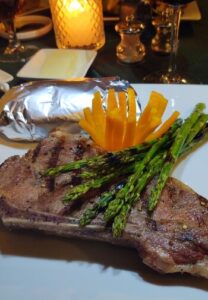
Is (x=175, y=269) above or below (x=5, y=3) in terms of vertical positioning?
below

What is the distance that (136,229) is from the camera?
85cm

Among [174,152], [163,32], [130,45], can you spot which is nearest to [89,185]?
[174,152]

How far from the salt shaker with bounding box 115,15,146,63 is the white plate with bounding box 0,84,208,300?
37.2 inches

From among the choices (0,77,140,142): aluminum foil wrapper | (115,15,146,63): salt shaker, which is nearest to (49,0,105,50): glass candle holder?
(115,15,146,63): salt shaker

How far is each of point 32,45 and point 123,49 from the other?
19.1 inches

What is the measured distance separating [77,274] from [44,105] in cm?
58

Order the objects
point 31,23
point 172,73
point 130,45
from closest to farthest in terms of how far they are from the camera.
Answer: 1. point 172,73
2. point 130,45
3. point 31,23

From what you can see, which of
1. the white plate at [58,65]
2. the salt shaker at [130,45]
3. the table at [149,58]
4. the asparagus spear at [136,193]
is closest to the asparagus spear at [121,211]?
the asparagus spear at [136,193]

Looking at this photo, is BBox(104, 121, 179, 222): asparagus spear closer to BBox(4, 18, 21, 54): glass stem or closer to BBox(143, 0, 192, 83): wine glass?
BBox(143, 0, 192, 83): wine glass

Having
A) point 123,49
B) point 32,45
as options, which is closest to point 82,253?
point 123,49

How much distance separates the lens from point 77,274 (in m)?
0.87

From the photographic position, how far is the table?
67.3 inches

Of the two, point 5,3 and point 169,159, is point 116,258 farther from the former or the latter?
point 5,3

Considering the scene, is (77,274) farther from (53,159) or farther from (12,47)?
(12,47)
